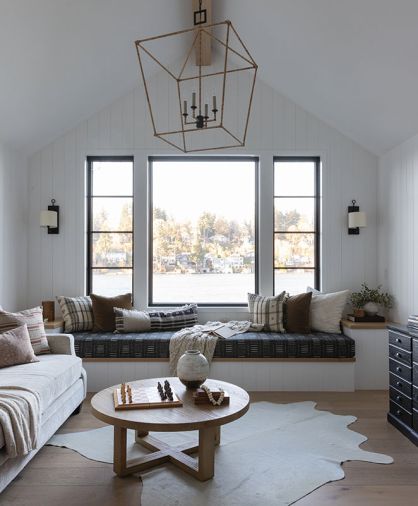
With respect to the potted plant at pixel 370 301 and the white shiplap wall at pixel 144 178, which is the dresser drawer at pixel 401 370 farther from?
the white shiplap wall at pixel 144 178

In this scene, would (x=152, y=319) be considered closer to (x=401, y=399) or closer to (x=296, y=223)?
(x=296, y=223)

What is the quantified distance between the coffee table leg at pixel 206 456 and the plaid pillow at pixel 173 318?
2259 millimetres

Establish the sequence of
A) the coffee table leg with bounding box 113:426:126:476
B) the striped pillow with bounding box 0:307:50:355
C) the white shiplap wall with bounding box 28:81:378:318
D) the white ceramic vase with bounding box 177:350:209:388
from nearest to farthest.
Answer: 1. the coffee table leg with bounding box 113:426:126:476
2. the white ceramic vase with bounding box 177:350:209:388
3. the striped pillow with bounding box 0:307:50:355
4. the white shiplap wall with bounding box 28:81:378:318

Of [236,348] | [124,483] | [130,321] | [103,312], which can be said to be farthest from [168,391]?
[103,312]

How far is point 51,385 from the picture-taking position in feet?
10.0

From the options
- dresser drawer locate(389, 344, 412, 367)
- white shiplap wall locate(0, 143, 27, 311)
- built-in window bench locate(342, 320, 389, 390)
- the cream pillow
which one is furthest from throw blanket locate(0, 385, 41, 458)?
built-in window bench locate(342, 320, 389, 390)

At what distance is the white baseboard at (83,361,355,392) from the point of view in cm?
442

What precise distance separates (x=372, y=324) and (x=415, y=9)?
285 centimetres

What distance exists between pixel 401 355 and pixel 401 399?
33cm

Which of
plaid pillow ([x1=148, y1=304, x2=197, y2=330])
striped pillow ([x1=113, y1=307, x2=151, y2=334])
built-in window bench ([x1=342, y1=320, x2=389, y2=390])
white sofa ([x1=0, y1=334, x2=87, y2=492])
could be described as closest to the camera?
white sofa ([x1=0, y1=334, x2=87, y2=492])

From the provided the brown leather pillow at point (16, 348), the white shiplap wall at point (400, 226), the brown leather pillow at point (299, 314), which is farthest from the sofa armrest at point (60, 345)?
the white shiplap wall at point (400, 226)

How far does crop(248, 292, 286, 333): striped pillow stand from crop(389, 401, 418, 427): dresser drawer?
1388 millimetres

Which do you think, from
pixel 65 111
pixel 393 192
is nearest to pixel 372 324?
pixel 393 192

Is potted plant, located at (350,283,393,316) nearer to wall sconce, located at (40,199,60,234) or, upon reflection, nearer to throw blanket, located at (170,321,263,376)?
throw blanket, located at (170,321,263,376)
